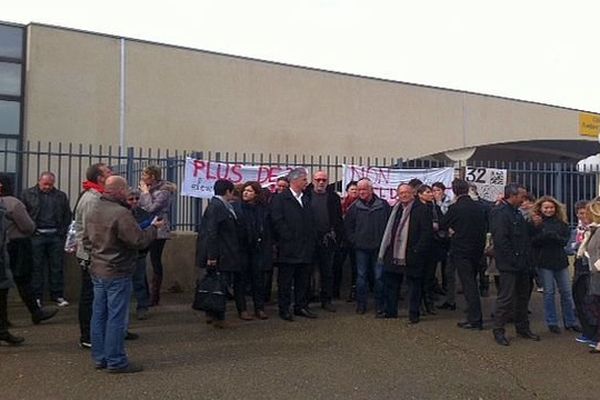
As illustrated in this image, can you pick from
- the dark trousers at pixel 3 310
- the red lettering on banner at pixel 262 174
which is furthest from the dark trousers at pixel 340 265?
the dark trousers at pixel 3 310

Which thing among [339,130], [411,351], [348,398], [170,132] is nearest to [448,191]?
[411,351]

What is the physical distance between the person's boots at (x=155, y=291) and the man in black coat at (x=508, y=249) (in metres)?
4.06

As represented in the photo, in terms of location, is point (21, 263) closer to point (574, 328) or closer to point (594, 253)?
point (594, 253)

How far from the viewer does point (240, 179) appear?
1007 cm

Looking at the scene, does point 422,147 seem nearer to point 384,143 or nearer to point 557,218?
point 384,143

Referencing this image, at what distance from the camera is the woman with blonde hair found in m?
6.81

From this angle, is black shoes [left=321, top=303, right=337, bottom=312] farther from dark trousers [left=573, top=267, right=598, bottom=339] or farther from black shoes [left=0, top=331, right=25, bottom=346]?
black shoes [left=0, top=331, right=25, bottom=346]

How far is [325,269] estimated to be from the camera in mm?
8766

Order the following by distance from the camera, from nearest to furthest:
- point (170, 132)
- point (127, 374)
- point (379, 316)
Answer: point (127, 374) → point (379, 316) → point (170, 132)

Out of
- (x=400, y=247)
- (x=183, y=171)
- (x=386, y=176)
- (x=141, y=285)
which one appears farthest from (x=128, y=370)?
(x=386, y=176)

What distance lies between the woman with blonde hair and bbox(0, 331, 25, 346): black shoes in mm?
5704

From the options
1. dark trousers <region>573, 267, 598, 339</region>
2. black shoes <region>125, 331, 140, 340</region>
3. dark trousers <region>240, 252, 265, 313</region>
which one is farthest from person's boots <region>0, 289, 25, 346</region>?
dark trousers <region>573, 267, 598, 339</region>

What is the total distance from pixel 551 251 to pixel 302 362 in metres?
3.33

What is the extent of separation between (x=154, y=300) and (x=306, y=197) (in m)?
2.34
